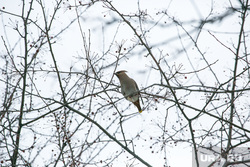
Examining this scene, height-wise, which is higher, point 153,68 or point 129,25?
point 129,25

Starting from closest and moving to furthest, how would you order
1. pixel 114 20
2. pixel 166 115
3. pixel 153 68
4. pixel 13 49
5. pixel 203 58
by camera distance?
pixel 114 20, pixel 153 68, pixel 166 115, pixel 203 58, pixel 13 49

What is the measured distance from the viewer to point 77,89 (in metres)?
4.53

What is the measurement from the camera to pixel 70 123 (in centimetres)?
441

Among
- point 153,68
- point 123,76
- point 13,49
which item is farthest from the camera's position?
point 123,76

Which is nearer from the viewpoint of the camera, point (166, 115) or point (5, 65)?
point (166, 115)

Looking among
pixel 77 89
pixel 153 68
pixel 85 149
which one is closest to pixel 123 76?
pixel 77 89

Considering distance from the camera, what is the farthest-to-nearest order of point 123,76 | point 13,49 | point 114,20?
point 123,76 → point 13,49 → point 114,20

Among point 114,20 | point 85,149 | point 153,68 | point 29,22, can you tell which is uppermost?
point 29,22

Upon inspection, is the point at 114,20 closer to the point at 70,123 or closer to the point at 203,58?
the point at 203,58

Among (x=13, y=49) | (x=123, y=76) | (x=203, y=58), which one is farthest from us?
(x=123, y=76)

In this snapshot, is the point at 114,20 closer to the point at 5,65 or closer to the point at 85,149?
the point at 85,149

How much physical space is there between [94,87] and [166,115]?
3.39 feet

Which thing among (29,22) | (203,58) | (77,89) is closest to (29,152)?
(77,89)

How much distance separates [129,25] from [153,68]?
53 cm
